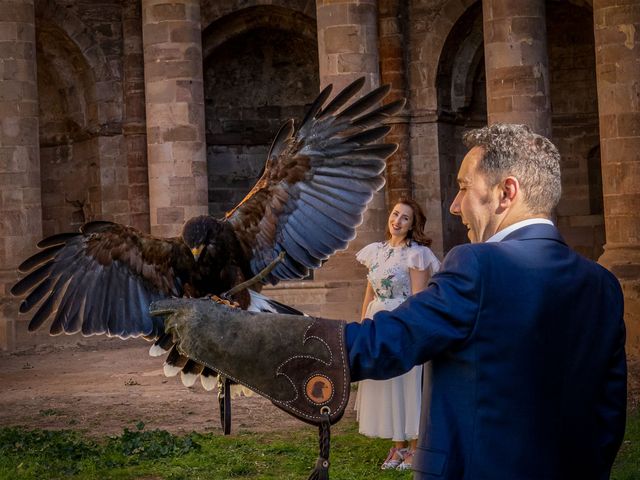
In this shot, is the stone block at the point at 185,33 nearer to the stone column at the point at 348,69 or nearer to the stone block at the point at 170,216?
the stone column at the point at 348,69

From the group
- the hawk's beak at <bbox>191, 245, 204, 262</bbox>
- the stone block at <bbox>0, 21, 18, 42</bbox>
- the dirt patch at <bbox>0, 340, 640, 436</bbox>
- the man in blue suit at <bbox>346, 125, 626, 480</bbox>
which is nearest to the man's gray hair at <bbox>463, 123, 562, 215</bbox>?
the man in blue suit at <bbox>346, 125, 626, 480</bbox>

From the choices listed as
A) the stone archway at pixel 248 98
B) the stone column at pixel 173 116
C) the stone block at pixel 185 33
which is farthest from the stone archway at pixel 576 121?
the stone column at pixel 173 116

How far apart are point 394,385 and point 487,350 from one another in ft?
17.7

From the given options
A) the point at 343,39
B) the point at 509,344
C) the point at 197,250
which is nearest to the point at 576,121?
the point at 343,39

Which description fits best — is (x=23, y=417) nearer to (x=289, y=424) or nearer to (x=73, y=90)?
(x=289, y=424)

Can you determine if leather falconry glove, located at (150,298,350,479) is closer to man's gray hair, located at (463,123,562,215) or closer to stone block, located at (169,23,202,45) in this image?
man's gray hair, located at (463,123,562,215)

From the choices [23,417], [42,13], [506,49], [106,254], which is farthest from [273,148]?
[42,13]

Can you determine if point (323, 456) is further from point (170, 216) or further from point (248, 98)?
point (248, 98)

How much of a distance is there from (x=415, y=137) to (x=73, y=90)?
6493mm

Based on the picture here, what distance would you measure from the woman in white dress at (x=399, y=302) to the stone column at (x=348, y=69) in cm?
868

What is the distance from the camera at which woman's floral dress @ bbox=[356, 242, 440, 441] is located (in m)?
8.47

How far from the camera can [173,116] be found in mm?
18281

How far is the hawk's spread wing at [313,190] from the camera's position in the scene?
21.3 feet

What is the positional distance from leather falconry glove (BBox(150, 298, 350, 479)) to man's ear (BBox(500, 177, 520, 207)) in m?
0.59
